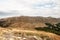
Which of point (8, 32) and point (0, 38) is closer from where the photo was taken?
point (0, 38)

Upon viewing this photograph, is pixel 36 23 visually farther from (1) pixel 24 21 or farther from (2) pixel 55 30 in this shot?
(2) pixel 55 30

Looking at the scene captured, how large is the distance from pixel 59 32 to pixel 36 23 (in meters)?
6.70

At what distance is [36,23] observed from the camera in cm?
3212

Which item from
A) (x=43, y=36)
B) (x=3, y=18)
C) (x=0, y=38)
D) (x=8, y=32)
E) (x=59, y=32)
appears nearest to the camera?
(x=0, y=38)

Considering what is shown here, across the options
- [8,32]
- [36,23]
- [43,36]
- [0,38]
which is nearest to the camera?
[0,38]

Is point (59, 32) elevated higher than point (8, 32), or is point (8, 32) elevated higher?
point (8, 32)

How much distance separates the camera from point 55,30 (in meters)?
26.9

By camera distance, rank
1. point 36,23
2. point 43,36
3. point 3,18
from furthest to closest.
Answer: point 3,18
point 36,23
point 43,36

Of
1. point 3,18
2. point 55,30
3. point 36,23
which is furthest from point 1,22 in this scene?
point 55,30

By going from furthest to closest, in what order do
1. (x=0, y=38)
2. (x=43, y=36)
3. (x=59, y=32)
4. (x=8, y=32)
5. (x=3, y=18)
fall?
(x=3, y=18) < (x=59, y=32) < (x=43, y=36) < (x=8, y=32) < (x=0, y=38)

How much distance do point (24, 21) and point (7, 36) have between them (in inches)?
572

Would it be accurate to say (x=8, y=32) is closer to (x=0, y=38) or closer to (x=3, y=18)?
(x=0, y=38)

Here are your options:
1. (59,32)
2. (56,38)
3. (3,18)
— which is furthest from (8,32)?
(3,18)

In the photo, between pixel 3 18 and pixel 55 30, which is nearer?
pixel 55 30
